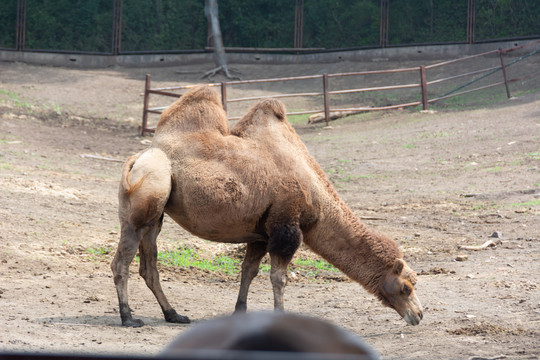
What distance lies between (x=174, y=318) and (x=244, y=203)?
4.00 feet

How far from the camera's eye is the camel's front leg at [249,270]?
638 cm

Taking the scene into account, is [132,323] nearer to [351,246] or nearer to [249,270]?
[249,270]

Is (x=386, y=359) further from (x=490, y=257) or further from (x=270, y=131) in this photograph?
(x=490, y=257)

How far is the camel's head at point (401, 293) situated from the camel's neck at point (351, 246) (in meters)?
0.11

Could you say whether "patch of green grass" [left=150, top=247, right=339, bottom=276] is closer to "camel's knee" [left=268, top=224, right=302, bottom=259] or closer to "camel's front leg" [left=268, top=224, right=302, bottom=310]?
"camel's front leg" [left=268, top=224, right=302, bottom=310]

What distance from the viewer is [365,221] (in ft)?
33.6

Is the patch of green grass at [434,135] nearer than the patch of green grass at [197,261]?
No

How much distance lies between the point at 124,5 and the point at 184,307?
24625 mm

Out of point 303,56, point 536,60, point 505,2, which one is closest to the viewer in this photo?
point 536,60

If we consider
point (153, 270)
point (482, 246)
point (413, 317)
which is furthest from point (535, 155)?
point (153, 270)

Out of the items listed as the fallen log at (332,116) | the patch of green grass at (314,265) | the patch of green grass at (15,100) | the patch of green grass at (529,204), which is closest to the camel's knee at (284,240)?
the patch of green grass at (314,265)

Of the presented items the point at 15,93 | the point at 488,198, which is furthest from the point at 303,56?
the point at 488,198

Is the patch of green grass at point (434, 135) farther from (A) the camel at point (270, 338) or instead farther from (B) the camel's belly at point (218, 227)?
(A) the camel at point (270, 338)

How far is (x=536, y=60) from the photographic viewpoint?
2292 cm
